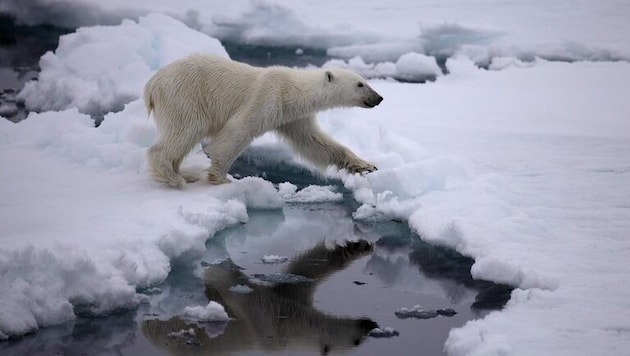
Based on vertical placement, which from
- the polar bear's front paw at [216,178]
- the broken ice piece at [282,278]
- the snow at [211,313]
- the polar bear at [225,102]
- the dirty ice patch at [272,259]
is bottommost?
Answer: the dirty ice patch at [272,259]

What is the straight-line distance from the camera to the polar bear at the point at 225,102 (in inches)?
227

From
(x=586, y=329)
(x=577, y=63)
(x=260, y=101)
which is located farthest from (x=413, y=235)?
(x=577, y=63)

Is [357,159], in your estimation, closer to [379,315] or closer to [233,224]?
[233,224]

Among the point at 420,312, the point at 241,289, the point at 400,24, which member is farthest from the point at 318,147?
the point at 400,24

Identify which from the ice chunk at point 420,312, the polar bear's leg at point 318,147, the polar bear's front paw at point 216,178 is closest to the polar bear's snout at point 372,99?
the polar bear's leg at point 318,147

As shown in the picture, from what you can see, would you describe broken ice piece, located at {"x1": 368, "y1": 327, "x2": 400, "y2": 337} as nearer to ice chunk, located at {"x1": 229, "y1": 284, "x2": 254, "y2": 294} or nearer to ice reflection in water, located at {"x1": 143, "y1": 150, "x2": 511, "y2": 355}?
ice reflection in water, located at {"x1": 143, "y1": 150, "x2": 511, "y2": 355}

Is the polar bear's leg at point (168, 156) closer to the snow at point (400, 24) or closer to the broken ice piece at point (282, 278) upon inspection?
the broken ice piece at point (282, 278)

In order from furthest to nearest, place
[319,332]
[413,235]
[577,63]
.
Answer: [577,63], [413,235], [319,332]

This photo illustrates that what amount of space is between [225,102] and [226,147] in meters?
0.31

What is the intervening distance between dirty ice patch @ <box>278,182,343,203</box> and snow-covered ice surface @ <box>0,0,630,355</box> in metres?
0.03

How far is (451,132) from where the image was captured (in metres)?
7.82

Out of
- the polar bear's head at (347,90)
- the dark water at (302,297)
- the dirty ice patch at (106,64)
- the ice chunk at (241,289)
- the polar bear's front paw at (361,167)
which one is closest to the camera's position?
the dark water at (302,297)

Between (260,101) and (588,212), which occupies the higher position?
(260,101)

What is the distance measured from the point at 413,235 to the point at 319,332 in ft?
5.39
